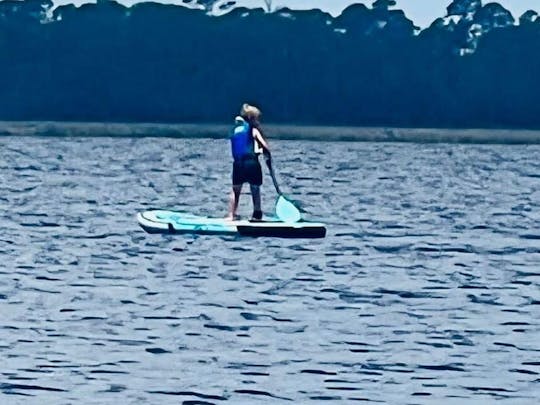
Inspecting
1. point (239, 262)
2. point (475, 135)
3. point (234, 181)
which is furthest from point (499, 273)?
point (475, 135)

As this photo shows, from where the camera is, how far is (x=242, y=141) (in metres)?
35.6

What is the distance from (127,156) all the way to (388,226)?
52190mm

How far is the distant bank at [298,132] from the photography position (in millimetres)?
136500

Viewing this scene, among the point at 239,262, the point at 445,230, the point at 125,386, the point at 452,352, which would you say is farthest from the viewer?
the point at 445,230

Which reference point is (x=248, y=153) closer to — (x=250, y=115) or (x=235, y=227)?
(x=250, y=115)

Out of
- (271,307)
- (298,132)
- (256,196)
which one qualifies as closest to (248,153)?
(256,196)

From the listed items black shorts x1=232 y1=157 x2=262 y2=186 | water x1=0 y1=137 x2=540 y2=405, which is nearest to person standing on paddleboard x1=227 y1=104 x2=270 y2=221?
black shorts x1=232 y1=157 x2=262 y2=186

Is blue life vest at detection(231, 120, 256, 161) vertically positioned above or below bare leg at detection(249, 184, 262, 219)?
above

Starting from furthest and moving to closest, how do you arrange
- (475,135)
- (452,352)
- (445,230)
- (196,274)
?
(475,135)
(445,230)
(196,274)
(452,352)

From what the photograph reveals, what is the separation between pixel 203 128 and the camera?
13875cm

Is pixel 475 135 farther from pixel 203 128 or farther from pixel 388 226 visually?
pixel 388 226

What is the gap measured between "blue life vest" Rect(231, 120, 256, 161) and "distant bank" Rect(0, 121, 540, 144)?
9887cm

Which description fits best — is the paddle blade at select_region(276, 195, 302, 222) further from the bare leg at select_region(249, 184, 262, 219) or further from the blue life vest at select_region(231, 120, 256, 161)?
the blue life vest at select_region(231, 120, 256, 161)

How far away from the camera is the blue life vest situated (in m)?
35.3
